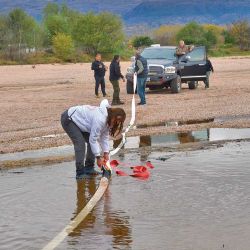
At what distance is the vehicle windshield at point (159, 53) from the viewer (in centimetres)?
2978

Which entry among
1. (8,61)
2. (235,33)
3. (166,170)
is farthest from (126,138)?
(235,33)

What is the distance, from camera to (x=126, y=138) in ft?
50.5

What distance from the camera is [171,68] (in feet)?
94.5

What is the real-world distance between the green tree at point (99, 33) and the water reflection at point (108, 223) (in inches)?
3960

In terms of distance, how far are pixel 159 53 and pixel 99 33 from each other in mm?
88211

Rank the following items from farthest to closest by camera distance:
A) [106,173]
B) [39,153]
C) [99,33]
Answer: [99,33], [39,153], [106,173]

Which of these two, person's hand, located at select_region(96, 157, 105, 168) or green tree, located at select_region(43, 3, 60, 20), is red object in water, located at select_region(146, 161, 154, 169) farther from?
green tree, located at select_region(43, 3, 60, 20)

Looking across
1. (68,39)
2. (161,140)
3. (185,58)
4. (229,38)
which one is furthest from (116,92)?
(229,38)

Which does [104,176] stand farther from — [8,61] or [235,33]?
[235,33]

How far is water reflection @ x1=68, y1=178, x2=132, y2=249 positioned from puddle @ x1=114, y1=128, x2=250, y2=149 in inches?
182

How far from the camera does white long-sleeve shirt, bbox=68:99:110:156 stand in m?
10.0

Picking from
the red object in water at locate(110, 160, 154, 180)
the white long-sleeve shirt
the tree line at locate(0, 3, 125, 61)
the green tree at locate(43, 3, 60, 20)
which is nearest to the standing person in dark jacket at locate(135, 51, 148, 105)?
the red object in water at locate(110, 160, 154, 180)

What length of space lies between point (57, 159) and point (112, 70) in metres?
12.9

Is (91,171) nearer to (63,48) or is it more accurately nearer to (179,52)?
(179,52)
